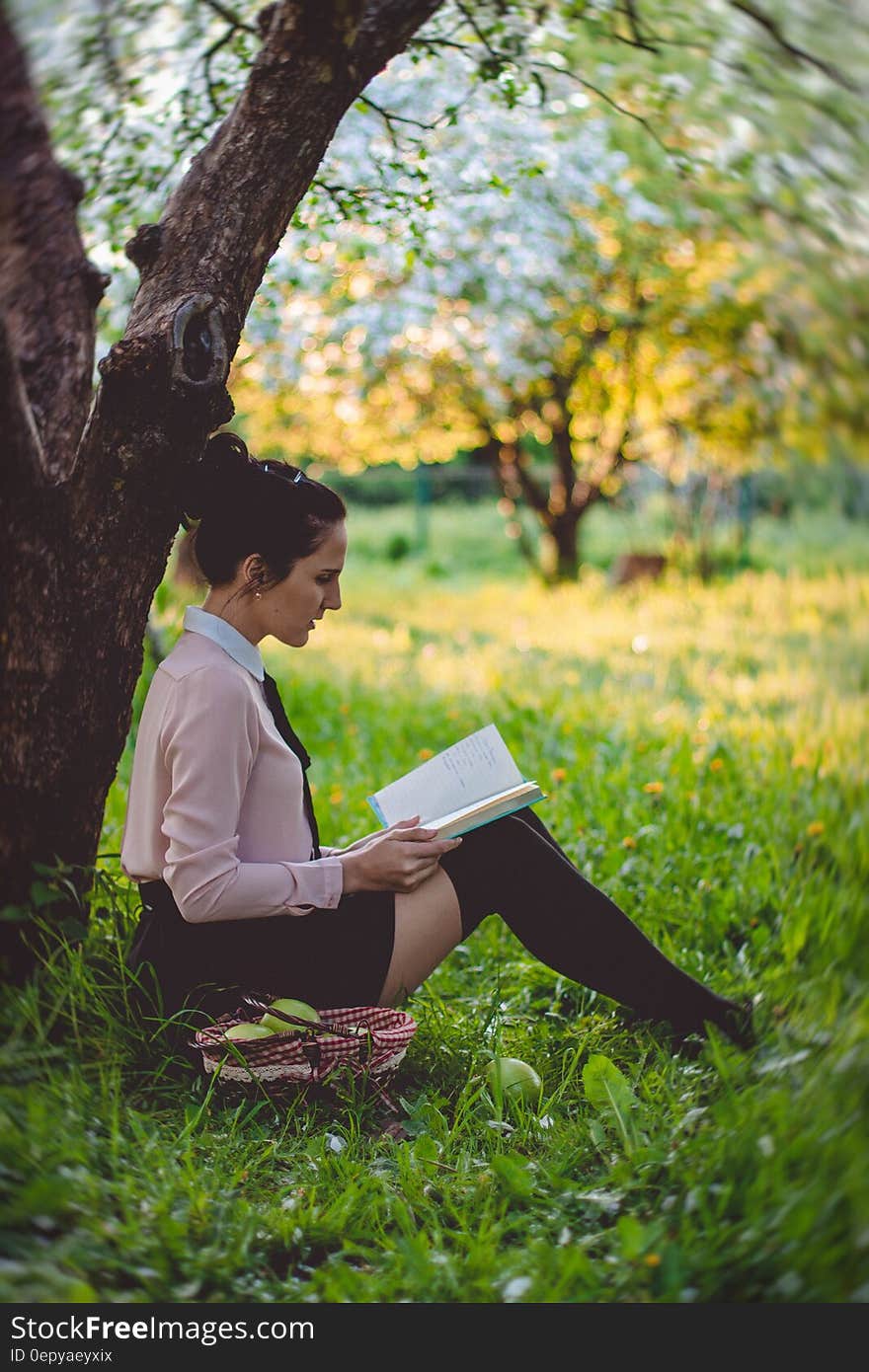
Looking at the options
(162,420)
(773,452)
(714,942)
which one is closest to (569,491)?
(773,452)

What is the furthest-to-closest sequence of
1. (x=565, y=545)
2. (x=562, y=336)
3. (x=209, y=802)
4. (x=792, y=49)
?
1. (x=565, y=545)
2. (x=562, y=336)
3. (x=792, y=49)
4. (x=209, y=802)

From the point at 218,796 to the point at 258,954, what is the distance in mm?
341

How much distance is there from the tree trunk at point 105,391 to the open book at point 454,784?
1.82 feet

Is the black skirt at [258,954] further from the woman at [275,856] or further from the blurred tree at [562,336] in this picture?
the blurred tree at [562,336]

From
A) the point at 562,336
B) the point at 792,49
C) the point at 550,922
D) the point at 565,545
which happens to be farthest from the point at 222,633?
the point at 565,545

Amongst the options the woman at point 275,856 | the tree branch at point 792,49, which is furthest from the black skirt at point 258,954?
the tree branch at point 792,49

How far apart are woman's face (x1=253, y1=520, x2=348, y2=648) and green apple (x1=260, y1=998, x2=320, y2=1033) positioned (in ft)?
2.10

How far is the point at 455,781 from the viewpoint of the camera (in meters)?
2.46

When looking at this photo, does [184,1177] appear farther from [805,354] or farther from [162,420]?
[805,354]

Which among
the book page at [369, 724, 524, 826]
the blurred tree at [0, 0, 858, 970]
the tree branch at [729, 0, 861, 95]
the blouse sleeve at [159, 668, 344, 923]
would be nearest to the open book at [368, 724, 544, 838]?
the book page at [369, 724, 524, 826]

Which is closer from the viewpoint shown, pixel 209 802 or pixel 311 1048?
pixel 209 802

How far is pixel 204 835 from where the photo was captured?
2127mm

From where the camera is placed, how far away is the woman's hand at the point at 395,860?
2318 mm

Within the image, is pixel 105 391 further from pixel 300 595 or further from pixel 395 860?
pixel 395 860
